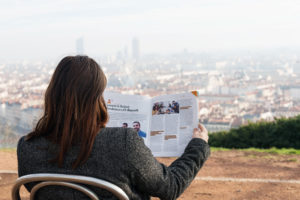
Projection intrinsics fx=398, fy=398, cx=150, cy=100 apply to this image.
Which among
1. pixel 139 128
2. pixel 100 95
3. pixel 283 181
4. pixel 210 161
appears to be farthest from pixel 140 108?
pixel 210 161

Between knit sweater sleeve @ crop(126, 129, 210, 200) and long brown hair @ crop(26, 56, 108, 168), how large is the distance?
5.7 inches

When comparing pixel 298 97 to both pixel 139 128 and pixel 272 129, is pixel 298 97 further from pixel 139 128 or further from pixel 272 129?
pixel 139 128

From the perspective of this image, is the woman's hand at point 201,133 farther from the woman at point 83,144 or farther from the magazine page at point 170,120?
the woman at point 83,144

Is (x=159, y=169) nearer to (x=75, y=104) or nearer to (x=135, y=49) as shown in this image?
(x=75, y=104)

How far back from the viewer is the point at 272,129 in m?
7.96

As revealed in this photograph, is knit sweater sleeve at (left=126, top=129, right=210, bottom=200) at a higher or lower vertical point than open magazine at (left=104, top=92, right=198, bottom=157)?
lower

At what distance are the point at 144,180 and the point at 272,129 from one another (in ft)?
23.2

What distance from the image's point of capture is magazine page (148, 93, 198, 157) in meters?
1.82

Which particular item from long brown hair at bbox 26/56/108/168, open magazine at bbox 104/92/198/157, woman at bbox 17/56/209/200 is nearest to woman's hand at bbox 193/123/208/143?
open magazine at bbox 104/92/198/157

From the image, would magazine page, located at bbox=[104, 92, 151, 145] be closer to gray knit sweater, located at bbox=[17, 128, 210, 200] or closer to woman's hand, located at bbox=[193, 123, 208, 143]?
woman's hand, located at bbox=[193, 123, 208, 143]

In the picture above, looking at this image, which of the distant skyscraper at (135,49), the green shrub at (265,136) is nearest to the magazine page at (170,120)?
the green shrub at (265,136)

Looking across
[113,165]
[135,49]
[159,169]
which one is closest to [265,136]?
[159,169]

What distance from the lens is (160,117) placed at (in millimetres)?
1885

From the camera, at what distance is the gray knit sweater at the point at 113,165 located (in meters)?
1.31
